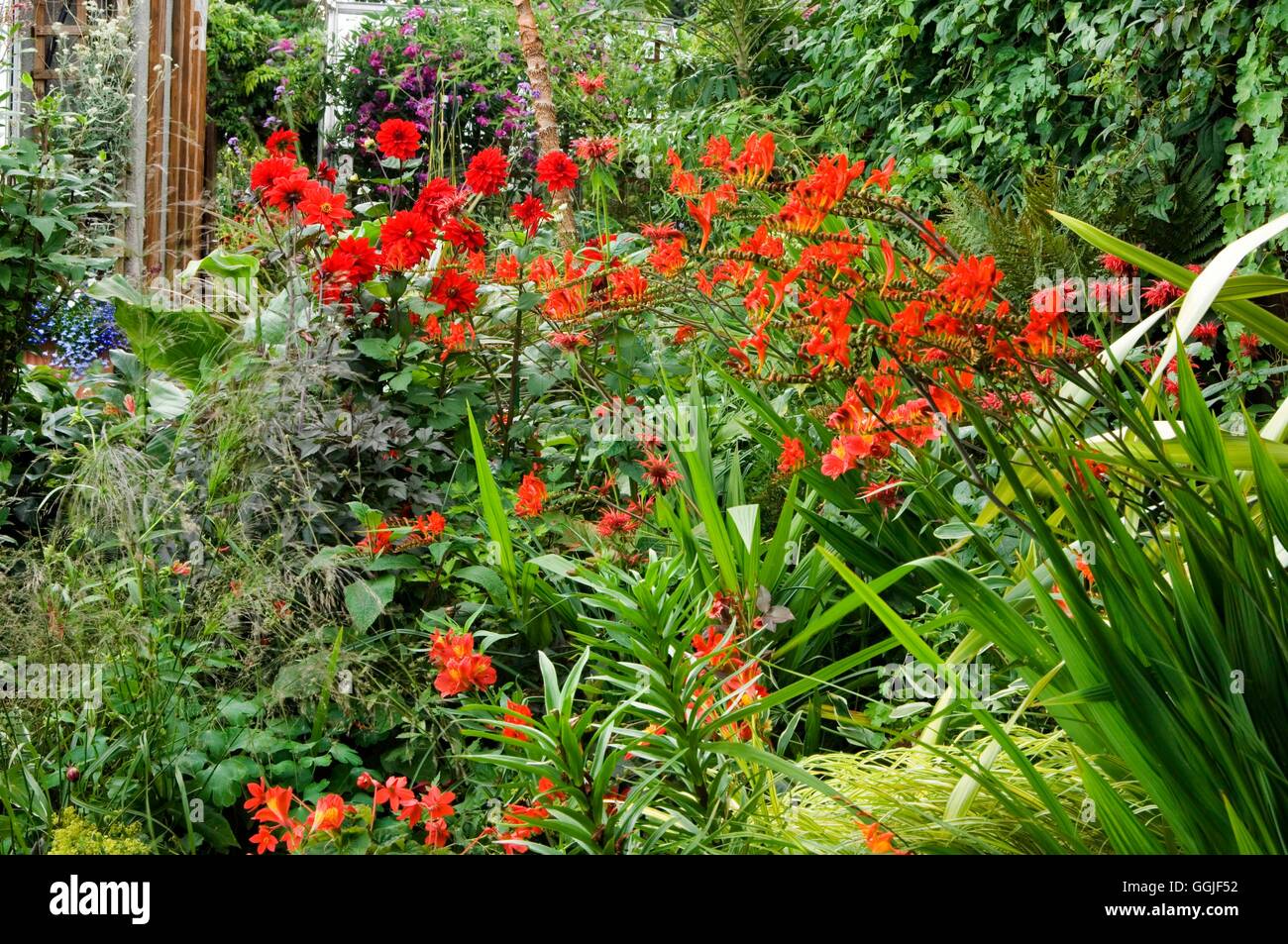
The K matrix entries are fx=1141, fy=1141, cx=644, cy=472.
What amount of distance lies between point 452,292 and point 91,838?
5.06 ft

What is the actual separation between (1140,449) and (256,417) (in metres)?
1.61

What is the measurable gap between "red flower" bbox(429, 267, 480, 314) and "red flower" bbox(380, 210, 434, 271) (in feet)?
0.37

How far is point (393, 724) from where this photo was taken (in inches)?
77.9

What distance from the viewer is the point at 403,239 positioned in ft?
8.63

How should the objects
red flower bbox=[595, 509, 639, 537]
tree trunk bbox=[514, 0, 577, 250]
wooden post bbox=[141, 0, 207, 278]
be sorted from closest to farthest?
1. red flower bbox=[595, 509, 639, 537]
2. tree trunk bbox=[514, 0, 577, 250]
3. wooden post bbox=[141, 0, 207, 278]

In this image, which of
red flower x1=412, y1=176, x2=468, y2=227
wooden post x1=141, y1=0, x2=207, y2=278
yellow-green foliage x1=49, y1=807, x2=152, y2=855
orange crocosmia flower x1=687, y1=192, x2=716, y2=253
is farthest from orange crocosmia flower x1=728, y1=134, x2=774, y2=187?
wooden post x1=141, y1=0, x2=207, y2=278

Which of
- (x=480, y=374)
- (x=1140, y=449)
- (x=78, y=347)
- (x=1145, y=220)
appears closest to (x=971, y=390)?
(x=1140, y=449)

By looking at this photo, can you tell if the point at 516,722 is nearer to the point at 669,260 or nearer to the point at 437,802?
the point at 437,802

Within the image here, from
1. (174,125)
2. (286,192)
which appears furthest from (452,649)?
(174,125)

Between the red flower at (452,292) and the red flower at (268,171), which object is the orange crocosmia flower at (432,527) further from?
the red flower at (268,171)

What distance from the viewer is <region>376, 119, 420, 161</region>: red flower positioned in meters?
2.72

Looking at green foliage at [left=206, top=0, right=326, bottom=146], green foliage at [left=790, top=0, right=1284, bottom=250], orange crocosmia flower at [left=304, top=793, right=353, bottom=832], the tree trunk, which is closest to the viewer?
orange crocosmia flower at [left=304, top=793, right=353, bottom=832]

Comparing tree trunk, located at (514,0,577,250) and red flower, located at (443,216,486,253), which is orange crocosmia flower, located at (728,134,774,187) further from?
tree trunk, located at (514,0,577,250)
